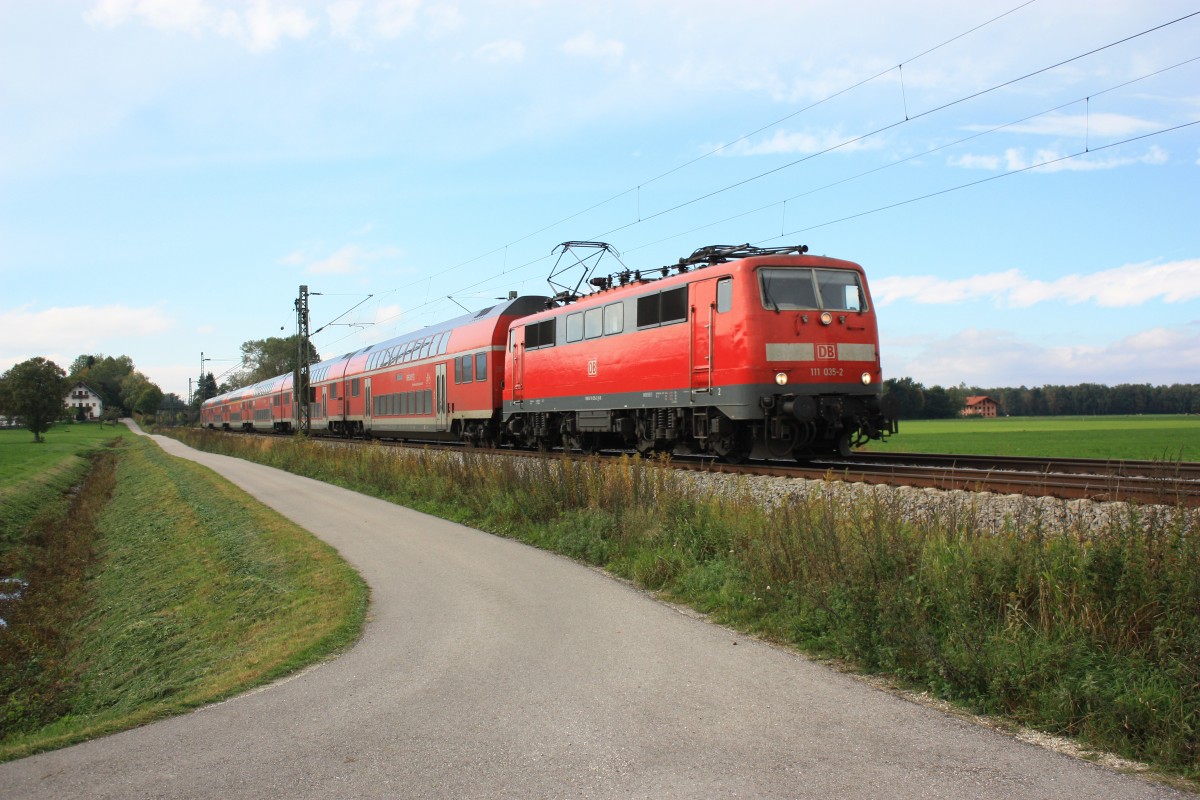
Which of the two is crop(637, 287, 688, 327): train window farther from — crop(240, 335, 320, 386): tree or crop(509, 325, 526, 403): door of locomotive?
crop(240, 335, 320, 386): tree

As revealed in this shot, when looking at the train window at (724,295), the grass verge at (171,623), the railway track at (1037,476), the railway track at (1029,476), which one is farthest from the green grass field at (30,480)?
the railway track at (1037,476)

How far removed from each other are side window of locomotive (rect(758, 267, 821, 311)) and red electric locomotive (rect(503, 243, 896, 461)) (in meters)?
0.02

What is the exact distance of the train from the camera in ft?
49.1

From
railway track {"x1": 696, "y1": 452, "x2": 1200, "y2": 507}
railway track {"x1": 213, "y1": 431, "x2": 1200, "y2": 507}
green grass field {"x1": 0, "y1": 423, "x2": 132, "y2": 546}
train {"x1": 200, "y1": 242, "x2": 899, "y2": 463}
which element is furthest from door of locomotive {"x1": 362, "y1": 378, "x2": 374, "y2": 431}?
railway track {"x1": 696, "y1": 452, "x2": 1200, "y2": 507}

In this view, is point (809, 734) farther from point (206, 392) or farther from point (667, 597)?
point (206, 392)

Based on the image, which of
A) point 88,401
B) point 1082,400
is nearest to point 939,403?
point 1082,400

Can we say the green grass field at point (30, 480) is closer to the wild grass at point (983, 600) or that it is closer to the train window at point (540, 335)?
the train window at point (540, 335)

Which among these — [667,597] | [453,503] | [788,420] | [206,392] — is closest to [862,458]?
[788,420]

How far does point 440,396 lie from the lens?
99.1ft

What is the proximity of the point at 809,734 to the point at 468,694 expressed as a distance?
7.62ft

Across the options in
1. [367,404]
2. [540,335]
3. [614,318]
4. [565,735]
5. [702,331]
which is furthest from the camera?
[367,404]

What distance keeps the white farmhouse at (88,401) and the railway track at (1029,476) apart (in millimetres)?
182696

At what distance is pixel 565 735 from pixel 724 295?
36.6 feet

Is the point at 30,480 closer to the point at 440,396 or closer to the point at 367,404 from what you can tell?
the point at 367,404
